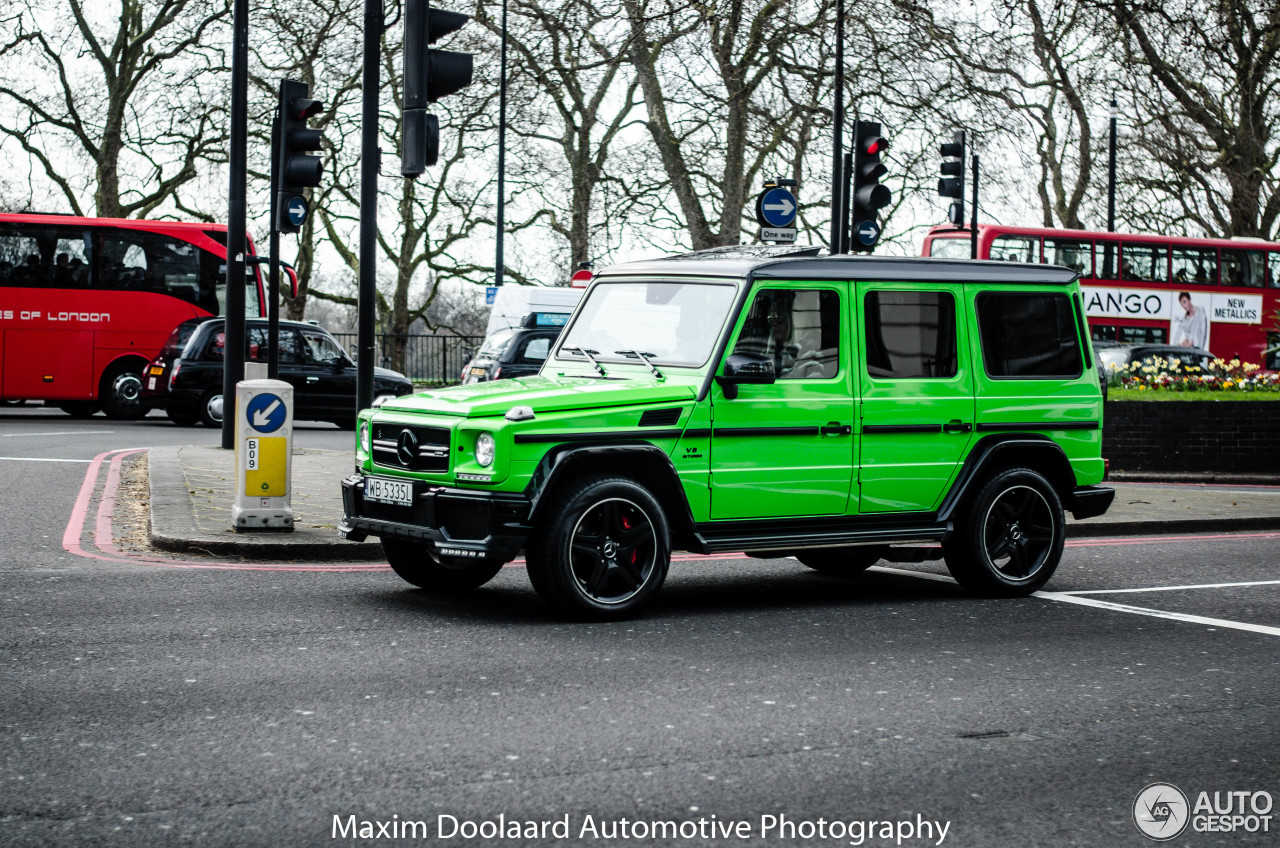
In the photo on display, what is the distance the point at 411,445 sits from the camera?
25.1ft

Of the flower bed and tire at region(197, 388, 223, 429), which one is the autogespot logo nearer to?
the flower bed

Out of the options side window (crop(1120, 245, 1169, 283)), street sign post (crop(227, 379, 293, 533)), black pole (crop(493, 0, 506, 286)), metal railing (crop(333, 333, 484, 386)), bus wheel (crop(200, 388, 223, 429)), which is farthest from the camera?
metal railing (crop(333, 333, 484, 386))

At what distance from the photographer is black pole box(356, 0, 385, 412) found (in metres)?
10.7

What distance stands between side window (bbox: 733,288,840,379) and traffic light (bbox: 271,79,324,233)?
580 centimetres

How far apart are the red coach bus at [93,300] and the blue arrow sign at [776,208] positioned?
13984mm

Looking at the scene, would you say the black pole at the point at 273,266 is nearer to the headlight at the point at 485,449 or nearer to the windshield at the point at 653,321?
the windshield at the point at 653,321

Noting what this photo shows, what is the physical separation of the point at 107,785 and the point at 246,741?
602 mm

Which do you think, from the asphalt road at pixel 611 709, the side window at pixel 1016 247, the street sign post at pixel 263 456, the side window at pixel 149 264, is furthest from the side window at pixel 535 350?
the asphalt road at pixel 611 709

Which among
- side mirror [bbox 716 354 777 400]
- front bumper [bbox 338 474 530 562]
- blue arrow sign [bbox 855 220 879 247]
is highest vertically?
blue arrow sign [bbox 855 220 879 247]

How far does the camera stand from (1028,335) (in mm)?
9062

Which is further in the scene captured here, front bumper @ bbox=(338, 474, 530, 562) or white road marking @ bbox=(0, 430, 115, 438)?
white road marking @ bbox=(0, 430, 115, 438)

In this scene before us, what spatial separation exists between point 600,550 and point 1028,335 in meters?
3.21

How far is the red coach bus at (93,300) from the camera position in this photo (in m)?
26.4

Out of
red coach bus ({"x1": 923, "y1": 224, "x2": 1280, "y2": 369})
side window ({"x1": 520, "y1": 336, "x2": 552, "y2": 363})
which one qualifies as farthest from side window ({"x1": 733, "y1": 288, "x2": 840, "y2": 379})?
red coach bus ({"x1": 923, "y1": 224, "x2": 1280, "y2": 369})
